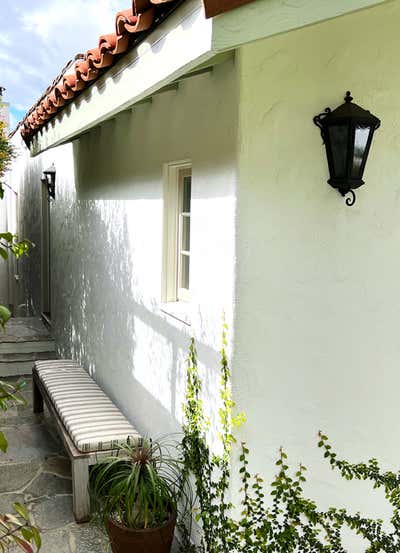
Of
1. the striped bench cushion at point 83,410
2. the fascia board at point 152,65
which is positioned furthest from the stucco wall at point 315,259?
the striped bench cushion at point 83,410

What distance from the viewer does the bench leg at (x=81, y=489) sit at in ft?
15.1

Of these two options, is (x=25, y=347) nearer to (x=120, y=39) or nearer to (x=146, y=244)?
(x=146, y=244)

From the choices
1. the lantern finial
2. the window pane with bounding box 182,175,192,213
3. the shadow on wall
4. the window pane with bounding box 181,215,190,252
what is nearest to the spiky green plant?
the shadow on wall

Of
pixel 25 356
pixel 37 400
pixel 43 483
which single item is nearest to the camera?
pixel 43 483

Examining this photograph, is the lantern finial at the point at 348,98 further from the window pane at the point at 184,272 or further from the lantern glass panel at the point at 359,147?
the window pane at the point at 184,272

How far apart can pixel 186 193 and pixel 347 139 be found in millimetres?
1630

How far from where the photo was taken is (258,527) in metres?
3.54

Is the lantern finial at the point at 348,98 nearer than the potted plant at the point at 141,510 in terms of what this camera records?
Yes

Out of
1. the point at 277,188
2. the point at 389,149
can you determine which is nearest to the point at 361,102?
the point at 389,149

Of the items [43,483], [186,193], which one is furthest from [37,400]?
[186,193]

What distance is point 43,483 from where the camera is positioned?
5.38m

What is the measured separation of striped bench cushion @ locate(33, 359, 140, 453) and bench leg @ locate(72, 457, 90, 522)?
0.39ft

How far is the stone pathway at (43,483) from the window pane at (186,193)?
8.87 ft

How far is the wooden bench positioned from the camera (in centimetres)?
464
